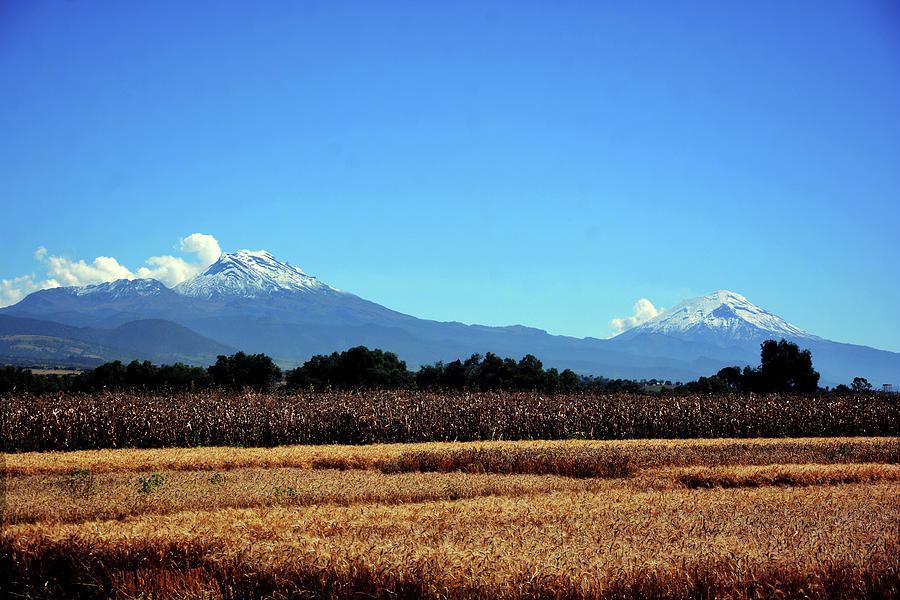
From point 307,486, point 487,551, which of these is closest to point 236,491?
point 307,486

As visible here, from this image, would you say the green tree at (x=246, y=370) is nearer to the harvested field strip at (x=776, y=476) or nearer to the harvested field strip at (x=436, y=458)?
the harvested field strip at (x=436, y=458)

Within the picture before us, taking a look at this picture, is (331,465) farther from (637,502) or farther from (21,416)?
(21,416)

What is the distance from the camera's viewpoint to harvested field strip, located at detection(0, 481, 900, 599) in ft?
22.6

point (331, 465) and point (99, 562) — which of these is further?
point (331, 465)

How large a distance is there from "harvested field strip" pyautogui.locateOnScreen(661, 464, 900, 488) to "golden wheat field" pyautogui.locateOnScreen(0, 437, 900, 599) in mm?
41

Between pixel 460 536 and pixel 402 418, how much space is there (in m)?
19.3

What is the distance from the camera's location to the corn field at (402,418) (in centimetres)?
2514

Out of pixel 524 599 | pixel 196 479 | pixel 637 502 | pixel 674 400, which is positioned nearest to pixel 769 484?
pixel 637 502

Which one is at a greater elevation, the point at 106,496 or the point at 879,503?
the point at 879,503

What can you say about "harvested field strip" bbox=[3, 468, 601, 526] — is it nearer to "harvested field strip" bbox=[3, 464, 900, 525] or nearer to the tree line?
"harvested field strip" bbox=[3, 464, 900, 525]

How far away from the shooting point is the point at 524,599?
6688 millimetres

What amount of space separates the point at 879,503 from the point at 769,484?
3.51m

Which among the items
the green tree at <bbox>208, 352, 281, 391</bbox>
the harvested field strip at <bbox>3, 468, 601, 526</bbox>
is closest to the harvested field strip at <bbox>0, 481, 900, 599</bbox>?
the harvested field strip at <bbox>3, 468, 601, 526</bbox>

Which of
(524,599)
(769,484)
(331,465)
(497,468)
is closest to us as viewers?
(524,599)
